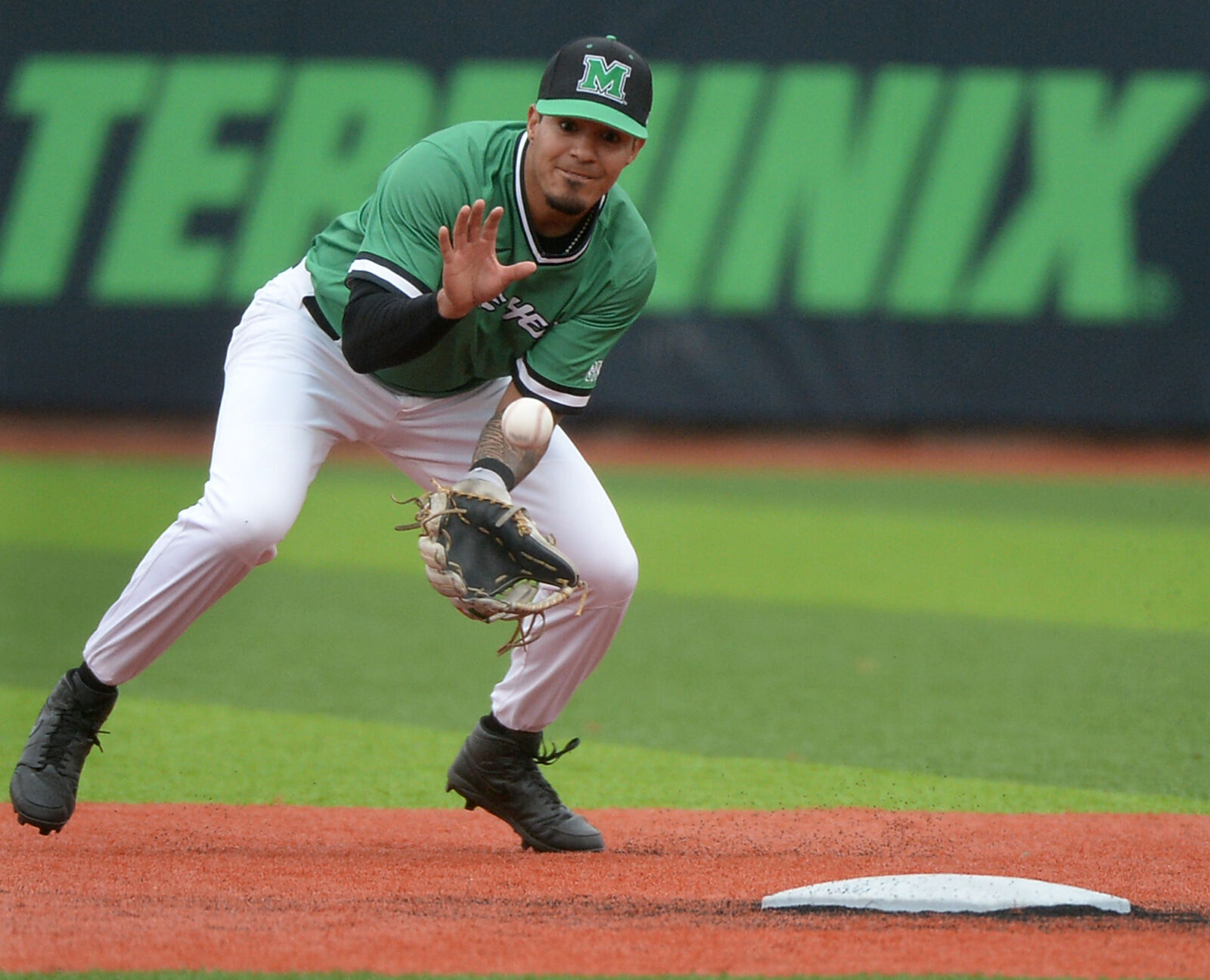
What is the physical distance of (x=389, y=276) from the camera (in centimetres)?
375

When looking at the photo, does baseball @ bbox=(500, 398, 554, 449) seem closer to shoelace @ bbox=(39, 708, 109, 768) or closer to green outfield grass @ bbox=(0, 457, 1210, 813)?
shoelace @ bbox=(39, 708, 109, 768)

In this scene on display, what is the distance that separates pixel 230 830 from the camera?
415 centimetres

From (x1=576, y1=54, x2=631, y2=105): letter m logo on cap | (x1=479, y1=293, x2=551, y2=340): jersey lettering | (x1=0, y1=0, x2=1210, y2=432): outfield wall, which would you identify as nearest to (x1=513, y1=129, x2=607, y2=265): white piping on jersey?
(x1=479, y1=293, x2=551, y2=340): jersey lettering

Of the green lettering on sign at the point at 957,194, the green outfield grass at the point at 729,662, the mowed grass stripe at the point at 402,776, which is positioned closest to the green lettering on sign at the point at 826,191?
the green lettering on sign at the point at 957,194

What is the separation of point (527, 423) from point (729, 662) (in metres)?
3.21

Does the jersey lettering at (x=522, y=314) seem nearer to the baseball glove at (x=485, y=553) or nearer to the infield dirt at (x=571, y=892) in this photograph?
the baseball glove at (x=485, y=553)

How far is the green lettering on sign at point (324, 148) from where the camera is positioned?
1338cm

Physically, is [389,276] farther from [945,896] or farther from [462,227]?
[945,896]

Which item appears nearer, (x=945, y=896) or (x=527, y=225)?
(x=945, y=896)

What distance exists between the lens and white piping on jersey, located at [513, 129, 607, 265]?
3.93 meters

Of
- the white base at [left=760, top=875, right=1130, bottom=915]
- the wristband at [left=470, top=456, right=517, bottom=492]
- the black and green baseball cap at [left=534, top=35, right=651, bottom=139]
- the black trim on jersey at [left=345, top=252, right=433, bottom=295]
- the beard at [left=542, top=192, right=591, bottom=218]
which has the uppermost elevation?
the black and green baseball cap at [left=534, top=35, right=651, bottom=139]

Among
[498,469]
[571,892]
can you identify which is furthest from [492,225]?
[571,892]

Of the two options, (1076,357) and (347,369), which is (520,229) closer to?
(347,369)

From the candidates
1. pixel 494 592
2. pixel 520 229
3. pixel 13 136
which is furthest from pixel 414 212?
pixel 13 136
